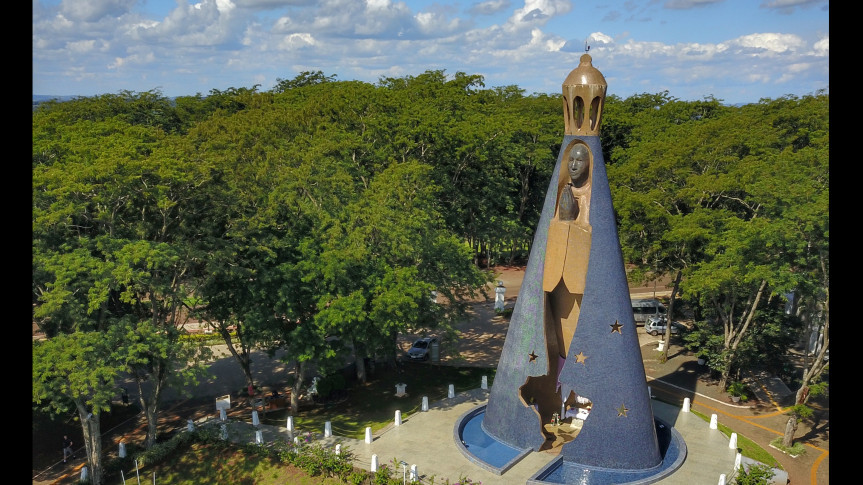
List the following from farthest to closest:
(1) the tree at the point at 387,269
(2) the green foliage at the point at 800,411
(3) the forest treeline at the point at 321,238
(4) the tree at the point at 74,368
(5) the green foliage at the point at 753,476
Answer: (1) the tree at the point at 387,269 → (2) the green foliage at the point at 800,411 → (3) the forest treeline at the point at 321,238 → (5) the green foliage at the point at 753,476 → (4) the tree at the point at 74,368

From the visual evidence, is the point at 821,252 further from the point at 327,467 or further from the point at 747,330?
the point at 327,467

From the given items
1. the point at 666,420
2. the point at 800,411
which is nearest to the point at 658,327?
the point at 666,420

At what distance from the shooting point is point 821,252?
81.5 feet

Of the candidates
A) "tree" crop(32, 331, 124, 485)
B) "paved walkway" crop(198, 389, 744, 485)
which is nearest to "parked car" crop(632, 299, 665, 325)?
"paved walkway" crop(198, 389, 744, 485)

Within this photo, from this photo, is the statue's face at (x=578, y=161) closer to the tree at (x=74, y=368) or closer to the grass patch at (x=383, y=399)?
the grass patch at (x=383, y=399)

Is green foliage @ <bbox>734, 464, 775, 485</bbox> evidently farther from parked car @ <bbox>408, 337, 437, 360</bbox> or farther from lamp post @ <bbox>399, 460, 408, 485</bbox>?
parked car @ <bbox>408, 337, 437, 360</bbox>

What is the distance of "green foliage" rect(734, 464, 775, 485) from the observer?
67.9 ft

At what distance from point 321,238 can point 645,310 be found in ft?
77.1

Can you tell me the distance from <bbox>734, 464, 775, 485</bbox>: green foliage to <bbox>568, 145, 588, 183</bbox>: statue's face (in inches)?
415

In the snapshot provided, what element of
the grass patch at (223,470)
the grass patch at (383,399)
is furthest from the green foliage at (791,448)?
the grass patch at (223,470)

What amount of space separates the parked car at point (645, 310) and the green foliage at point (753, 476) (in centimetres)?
2021

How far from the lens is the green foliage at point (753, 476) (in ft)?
67.9
